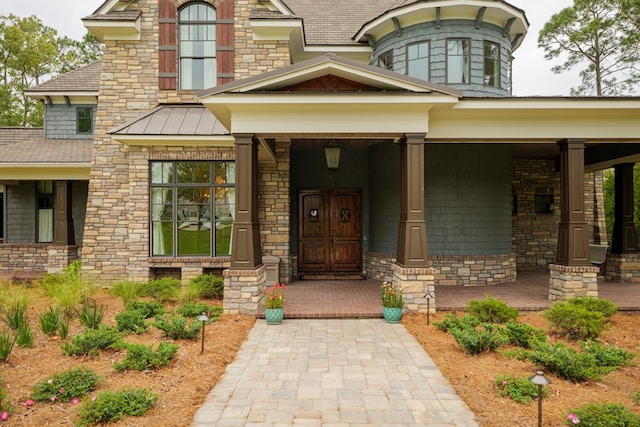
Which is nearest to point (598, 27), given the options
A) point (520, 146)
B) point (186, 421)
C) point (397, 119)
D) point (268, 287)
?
point (520, 146)

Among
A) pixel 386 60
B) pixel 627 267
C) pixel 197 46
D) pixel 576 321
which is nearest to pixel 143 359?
pixel 576 321

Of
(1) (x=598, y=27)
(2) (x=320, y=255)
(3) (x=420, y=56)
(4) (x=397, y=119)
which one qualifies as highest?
(1) (x=598, y=27)

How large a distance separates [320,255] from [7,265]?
940 centimetres

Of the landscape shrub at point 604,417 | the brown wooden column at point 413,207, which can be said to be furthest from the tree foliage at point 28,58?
the landscape shrub at point 604,417

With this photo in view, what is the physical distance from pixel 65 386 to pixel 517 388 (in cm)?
432

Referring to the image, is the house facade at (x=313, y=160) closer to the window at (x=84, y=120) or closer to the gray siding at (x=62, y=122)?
the gray siding at (x=62, y=122)

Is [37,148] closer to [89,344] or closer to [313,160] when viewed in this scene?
[313,160]

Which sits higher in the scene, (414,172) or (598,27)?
(598,27)

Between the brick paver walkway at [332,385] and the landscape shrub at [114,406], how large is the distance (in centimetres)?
48

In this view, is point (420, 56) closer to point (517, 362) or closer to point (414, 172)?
point (414, 172)

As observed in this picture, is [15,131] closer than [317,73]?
No

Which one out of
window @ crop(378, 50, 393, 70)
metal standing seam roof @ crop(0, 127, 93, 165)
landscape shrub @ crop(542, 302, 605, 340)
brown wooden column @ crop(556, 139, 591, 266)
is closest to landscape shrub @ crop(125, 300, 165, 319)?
metal standing seam roof @ crop(0, 127, 93, 165)

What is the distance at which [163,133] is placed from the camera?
871 centimetres

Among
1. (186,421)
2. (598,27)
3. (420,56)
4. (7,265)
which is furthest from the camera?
(598,27)
